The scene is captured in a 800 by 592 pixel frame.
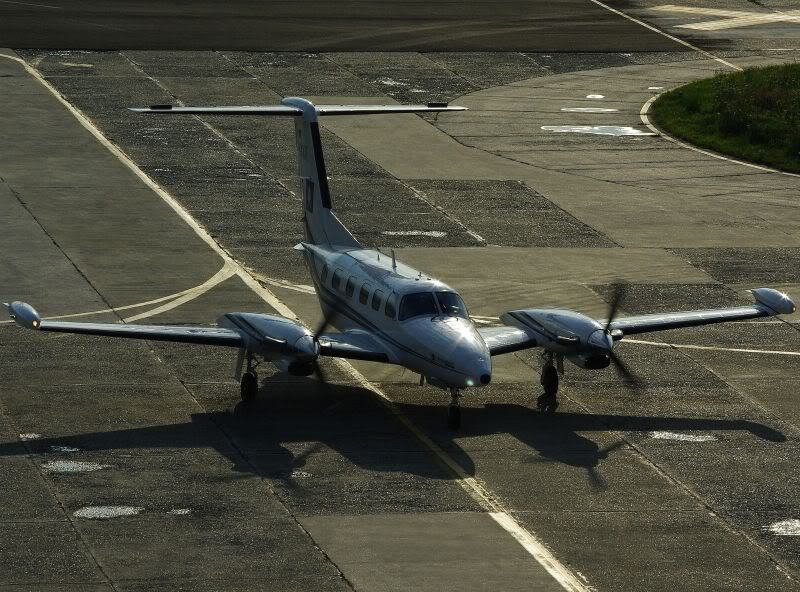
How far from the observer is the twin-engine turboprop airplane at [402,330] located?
1235 inches

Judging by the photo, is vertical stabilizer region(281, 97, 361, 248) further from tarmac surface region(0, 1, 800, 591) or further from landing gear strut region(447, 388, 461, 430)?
landing gear strut region(447, 388, 461, 430)

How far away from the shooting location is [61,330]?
31656mm

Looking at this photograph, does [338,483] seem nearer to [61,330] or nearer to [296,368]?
[296,368]

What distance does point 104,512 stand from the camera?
27672mm

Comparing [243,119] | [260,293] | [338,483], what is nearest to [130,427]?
[338,483]

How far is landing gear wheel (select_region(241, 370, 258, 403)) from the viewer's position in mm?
33250

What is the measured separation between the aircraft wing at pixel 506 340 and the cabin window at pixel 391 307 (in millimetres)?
2047

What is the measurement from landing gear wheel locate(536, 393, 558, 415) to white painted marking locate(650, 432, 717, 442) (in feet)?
7.65

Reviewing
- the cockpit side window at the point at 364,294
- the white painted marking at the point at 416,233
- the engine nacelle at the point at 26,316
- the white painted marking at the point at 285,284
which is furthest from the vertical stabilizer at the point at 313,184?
the white painted marking at the point at 416,233

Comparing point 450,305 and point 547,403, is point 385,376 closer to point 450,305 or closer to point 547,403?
point 450,305

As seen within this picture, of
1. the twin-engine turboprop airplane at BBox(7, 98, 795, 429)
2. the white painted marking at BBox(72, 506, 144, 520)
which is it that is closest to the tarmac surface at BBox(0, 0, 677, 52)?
the twin-engine turboprop airplane at BBox(7, 98, 795, 429)

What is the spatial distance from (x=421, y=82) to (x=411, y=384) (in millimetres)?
35668

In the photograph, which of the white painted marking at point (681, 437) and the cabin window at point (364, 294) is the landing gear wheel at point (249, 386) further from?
the white painted marking at point (681, 437)

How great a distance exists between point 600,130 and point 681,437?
3244 centimetres
